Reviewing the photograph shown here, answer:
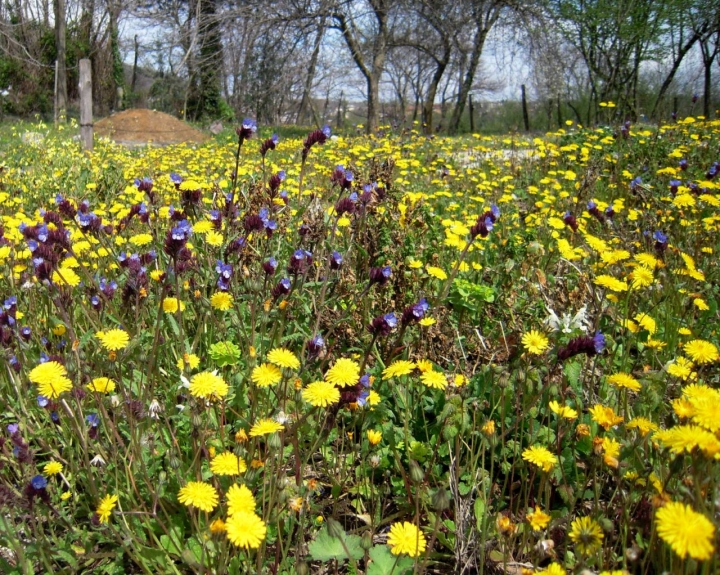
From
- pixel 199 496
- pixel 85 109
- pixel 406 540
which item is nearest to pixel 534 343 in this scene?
pixel 406 540

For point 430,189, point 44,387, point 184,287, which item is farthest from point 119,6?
point 44,387

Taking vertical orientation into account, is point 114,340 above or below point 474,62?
below

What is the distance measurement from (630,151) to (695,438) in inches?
222

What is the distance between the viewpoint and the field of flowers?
1.28 m

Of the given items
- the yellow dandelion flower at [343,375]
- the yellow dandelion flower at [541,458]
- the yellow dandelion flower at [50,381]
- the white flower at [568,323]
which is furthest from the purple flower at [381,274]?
the yellow dandelion flower at [50,381]

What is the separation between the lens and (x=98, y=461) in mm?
1697

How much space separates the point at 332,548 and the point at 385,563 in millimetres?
133

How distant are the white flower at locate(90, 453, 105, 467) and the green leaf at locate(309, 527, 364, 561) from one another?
688 mm

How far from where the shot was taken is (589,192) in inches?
171

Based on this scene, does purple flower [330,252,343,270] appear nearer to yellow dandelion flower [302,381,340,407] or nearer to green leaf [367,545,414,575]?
yellow dandelion flower [302,381,340,407]

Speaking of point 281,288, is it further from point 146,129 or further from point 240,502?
point 146,129

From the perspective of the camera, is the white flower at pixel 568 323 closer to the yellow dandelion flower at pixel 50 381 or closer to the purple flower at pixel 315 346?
the purple flower at pixel 315 346

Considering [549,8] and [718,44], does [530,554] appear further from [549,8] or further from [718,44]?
[718,44]

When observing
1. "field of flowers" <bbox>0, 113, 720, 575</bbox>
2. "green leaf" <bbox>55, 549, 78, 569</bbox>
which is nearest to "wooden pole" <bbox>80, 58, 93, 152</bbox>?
"field of flowers" <bbox>0, 113, 720, 575</bbox>
